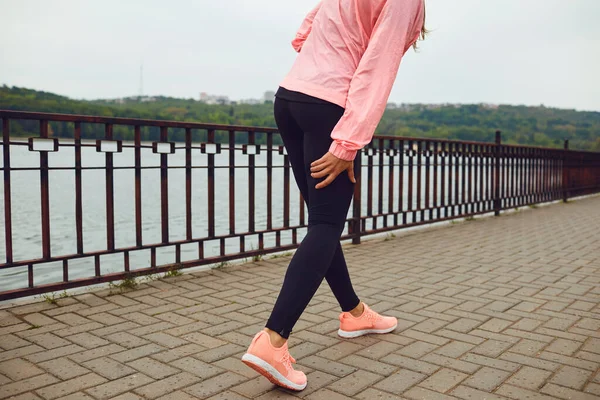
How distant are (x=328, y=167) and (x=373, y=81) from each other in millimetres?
386

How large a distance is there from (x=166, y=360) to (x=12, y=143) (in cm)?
185

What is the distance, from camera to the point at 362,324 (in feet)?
9.45

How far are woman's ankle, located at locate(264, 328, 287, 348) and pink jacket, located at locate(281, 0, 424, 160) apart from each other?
2.47 feet

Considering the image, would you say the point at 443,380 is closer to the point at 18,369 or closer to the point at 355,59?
the point at 355,59

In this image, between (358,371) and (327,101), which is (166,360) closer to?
(358,371)

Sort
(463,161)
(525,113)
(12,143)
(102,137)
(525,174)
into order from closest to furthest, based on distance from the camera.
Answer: (12,143) → (102,137) → (463,161) → (525,174) → (525,113)

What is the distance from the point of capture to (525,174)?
10812mm

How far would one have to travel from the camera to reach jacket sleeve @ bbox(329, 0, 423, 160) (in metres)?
2.09

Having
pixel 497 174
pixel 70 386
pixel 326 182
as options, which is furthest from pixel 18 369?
pixel 497 174

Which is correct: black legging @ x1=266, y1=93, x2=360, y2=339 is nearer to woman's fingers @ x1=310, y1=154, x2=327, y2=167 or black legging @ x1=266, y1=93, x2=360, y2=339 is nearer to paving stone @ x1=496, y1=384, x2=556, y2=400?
woman's fingers @ x1=310, y1=154, x2=327, y2=167

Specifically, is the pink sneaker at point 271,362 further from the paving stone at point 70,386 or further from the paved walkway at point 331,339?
the paving stone at point 70,386

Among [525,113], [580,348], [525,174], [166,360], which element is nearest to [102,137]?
[166,360]

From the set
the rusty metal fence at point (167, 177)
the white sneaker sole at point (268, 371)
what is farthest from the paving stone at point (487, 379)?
the rusty metal fence at point (167, 177)

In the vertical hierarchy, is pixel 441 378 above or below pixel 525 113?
below
